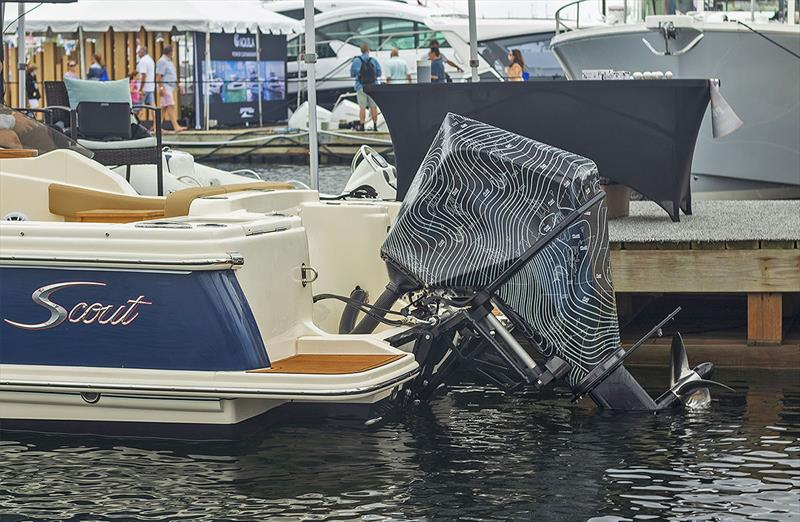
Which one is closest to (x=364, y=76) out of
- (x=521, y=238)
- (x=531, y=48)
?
(x=531, y=48)

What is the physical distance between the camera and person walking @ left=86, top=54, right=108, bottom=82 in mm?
25562

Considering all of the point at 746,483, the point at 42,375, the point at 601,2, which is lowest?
the point at 746,483

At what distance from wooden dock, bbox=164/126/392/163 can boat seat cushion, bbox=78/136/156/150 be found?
43.4 feet

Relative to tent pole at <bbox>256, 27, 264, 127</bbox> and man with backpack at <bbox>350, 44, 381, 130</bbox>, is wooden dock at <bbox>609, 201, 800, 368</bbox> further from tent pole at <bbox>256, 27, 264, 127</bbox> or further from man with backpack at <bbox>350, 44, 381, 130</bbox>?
tent pole at <bbox>256, 27, 264, 127</bbox>

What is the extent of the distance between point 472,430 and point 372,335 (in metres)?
0.71

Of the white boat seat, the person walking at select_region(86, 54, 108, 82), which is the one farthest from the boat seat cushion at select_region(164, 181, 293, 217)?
the person walking at select_region(86, 54, 108, 82)

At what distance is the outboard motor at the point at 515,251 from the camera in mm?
6355

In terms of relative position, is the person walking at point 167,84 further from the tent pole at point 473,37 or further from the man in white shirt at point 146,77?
the tent pole at point 473,37

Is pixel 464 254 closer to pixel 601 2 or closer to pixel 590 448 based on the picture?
pixel 590 448

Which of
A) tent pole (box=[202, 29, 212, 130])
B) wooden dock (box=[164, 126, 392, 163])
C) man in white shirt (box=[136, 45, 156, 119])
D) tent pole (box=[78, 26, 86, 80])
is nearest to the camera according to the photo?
wooden dock (box=[164, 126, 392, 163])

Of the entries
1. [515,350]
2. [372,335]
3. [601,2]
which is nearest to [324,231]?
[372,335]

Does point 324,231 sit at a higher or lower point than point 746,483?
higher

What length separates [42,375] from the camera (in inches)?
250

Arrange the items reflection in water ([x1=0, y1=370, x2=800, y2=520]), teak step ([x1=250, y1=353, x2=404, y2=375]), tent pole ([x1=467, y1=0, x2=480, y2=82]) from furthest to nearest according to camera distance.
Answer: tent pole ([x1=467, y1=0, x2=480, y2=82]) → teak step ([x1=250, y1=353, x2=404, y2=375]) → reflection in water ([x1=0, y1=370, x2=800, y2=520])
